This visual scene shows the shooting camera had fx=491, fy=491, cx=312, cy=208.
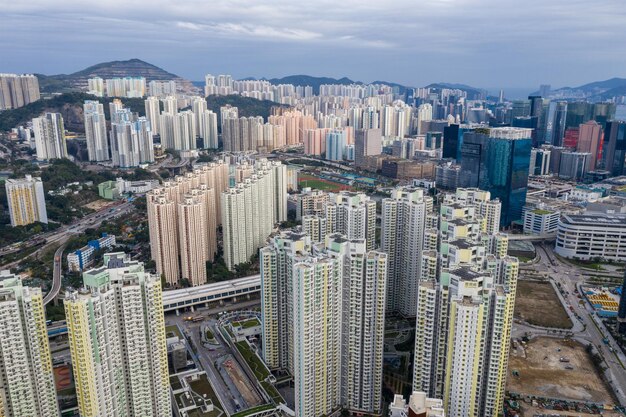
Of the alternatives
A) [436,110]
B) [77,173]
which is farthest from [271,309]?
[436,110]

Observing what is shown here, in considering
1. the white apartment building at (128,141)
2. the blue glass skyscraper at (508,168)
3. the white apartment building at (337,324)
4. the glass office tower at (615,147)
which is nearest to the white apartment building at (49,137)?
the white apartment building at (128,141)

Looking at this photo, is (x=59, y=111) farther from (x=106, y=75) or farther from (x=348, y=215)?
(x=348, y=215)

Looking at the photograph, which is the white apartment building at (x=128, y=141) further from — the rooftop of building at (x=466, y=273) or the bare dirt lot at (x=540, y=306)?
the rooftop of building at (x=466, y=273)

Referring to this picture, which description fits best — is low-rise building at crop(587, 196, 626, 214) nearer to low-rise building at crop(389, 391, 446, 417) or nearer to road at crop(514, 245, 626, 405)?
road at crop(514, 245, 626, 405)

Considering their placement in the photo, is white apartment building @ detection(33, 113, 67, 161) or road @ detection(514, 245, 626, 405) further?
white apartment building @ detection(33, 113, 67, 161)

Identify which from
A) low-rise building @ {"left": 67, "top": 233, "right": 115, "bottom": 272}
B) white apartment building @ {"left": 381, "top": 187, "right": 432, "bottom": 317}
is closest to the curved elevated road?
low-rise building @ {"left": 67, "top": 233, "right": 115, "bottom": 272}

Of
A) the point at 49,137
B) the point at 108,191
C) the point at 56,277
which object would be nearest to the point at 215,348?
the point at 56,277
